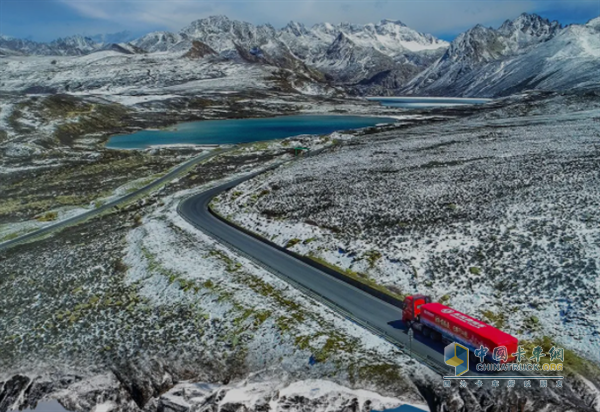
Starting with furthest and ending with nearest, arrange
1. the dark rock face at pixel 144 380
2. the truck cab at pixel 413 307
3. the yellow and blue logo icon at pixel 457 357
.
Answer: the truck cab at pixel 413 307 < the dark rock face at pixel 144 380 < the yellow and blue logo icon at pixel 457 357

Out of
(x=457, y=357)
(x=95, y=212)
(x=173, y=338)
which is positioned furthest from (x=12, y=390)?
(x=95, y=212)

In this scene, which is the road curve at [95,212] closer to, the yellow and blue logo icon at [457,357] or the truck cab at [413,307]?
the truck cab at [413,307]

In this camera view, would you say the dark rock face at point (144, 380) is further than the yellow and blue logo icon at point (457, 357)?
Yes

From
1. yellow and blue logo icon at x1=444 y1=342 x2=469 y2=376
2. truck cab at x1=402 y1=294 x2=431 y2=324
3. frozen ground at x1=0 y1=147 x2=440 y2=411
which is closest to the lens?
yellow and blue logo icon at x1=444 y1=342 x2=469 y2=376

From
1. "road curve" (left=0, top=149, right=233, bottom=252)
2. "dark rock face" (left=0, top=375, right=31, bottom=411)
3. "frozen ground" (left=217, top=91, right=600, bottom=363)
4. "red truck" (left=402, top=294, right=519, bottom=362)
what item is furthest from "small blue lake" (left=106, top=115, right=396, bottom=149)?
"red truck" (left=402, top=294, right=519, bottom=362)

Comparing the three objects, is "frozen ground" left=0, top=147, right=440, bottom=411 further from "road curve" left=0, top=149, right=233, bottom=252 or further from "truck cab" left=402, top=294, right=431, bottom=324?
"road curve" left=0, top=149, right=233, bottom=252

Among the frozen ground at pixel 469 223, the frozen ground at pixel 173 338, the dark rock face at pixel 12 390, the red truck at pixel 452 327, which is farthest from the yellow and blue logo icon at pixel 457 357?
the dark rock face at pixel 12 390

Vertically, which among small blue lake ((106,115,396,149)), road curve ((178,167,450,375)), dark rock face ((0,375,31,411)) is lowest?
dark rock face ((0,375,31,411))

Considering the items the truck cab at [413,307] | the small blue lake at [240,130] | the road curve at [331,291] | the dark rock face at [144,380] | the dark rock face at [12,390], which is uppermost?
the small blue lake at [240,130]
